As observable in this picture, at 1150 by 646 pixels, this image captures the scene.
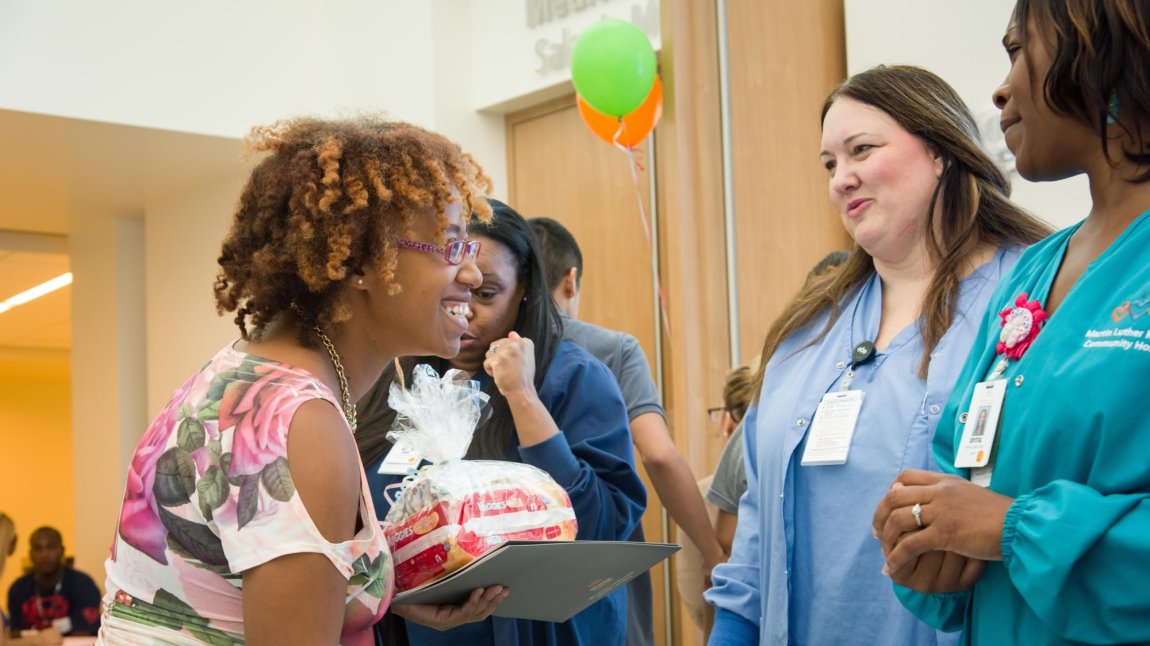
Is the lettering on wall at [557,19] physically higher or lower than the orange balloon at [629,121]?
higher

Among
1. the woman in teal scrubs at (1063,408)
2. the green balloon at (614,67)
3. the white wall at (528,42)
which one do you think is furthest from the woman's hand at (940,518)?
the white wall at (528,42)

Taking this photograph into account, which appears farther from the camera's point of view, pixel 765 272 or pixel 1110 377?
pixel 765 272

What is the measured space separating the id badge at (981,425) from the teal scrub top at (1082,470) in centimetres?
1

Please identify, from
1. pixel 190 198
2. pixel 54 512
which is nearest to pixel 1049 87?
pixel 190 198

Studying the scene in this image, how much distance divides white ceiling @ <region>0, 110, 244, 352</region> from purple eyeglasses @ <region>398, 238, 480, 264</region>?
4.93 m

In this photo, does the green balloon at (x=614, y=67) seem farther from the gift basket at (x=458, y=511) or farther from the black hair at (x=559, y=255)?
the gift basket at (x=458, y=511)

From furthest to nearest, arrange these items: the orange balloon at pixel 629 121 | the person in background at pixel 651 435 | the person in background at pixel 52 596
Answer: the person in background at pixel 52 596 < the orange balloon at pixel 629 121 < the person in background at pixel 651 435

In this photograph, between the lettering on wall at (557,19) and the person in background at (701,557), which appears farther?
the lettering on wall at (557,19)

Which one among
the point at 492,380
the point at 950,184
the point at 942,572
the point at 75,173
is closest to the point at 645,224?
the point at 492,380

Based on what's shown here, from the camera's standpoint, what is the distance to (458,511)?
178 centimetres

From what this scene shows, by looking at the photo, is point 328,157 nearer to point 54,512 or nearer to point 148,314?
point 148,314

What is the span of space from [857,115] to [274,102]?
519 cm

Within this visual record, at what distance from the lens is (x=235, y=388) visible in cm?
152

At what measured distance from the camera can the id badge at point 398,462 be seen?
7.47 feet
